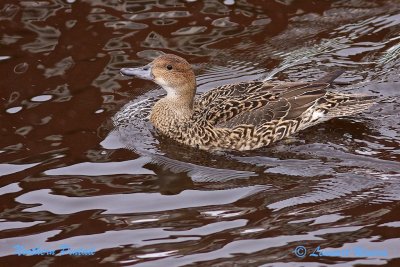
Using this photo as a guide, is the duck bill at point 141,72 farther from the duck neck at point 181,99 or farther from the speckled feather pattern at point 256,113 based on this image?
the speckled feather pattern at point 256,113

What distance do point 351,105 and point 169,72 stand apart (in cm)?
196

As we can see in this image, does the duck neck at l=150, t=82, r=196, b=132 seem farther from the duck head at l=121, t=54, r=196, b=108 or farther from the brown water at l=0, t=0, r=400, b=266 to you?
the brown water at l=0, t=0, r=400, b=266

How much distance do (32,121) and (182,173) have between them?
1974 millimetres

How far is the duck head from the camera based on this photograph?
934 centimetres

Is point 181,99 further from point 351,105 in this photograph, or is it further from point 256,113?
point 351,105

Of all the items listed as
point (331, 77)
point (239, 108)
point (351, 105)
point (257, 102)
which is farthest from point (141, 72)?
point (351, 105)

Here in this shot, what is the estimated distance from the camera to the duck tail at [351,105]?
922cm

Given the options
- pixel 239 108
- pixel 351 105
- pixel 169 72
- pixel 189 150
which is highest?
pixel 169 72

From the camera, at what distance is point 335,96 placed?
30.9 feet

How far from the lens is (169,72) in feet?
30.8

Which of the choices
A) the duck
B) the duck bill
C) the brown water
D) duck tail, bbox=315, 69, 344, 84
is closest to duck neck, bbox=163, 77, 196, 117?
the duck

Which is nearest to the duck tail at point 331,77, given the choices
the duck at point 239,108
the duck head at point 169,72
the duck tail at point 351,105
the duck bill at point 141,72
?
the duck at point 239,108

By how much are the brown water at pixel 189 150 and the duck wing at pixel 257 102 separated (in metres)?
0.34

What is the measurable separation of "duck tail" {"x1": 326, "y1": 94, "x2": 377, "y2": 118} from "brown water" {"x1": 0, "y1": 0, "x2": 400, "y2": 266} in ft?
0.55
